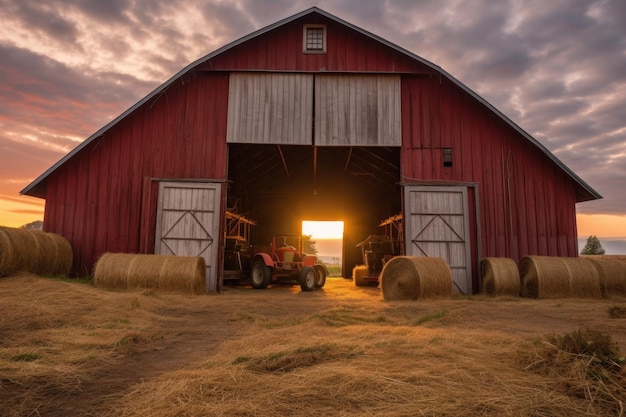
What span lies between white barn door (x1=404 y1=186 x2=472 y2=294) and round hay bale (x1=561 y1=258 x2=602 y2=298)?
2614 mm

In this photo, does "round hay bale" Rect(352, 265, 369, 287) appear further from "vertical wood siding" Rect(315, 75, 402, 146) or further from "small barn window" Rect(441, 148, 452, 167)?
"vertical wood siding" Rect(315, 75, 402, 146)

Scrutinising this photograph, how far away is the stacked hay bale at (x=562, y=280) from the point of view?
1101cm

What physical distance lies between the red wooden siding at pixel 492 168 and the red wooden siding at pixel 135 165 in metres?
6.17

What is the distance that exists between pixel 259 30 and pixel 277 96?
2.08 meters

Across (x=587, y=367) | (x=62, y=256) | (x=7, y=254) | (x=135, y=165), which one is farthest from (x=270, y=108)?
(x=587, y=367)

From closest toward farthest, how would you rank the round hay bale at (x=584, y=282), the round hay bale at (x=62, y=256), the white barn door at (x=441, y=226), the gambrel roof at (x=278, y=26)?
the round hay bale at (x=584, y=282), the round hay bale at (x=62, y=256), the white barn door at (x=441, y=226), the gambrel roof at (x=278, y=26)

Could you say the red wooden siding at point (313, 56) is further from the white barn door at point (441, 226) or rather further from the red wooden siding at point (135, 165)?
the white barn door at point (441, 226)

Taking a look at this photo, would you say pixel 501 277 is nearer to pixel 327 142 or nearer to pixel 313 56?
pixel 327 142

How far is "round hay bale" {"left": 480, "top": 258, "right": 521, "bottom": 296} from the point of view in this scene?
1152 centimetres

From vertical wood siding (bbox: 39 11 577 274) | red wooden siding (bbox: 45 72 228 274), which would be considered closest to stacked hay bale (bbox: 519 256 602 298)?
vertical wood siding (bbox: 39 11 577 274)

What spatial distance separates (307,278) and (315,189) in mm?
8163

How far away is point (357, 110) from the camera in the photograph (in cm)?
1330

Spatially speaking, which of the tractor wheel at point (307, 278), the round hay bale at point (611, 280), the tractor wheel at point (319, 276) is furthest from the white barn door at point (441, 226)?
the tractor wheel at point (319, 276)

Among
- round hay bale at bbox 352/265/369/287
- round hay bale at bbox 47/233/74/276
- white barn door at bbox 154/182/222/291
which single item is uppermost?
white barn door at bbox 154/182/222/291
